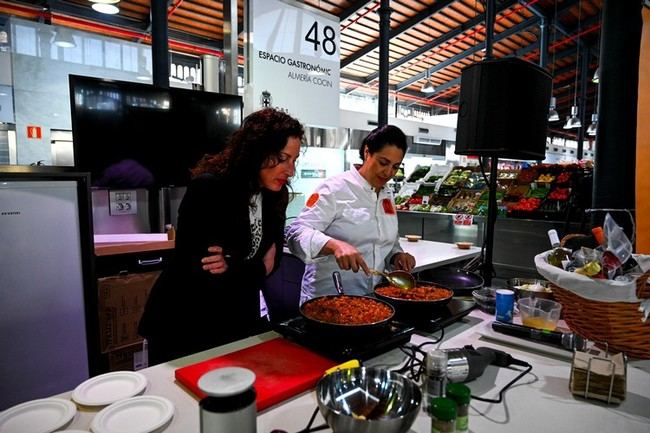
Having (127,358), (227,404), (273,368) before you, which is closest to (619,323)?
(273,368)

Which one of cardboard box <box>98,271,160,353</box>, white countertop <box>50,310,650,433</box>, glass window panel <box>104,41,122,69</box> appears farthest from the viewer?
glass window panel <box>104,41,122,69</box>

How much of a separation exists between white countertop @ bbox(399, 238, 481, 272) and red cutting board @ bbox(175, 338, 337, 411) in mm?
1473

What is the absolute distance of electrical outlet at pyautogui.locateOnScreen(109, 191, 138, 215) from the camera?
12.0 ft

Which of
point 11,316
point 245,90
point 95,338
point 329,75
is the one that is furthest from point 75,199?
point 329,75

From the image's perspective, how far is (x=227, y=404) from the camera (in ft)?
2.08

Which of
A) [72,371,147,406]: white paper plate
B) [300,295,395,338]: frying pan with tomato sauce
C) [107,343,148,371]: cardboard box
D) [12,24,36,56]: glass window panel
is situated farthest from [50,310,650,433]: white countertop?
[12,24,36,56]: glass window panel

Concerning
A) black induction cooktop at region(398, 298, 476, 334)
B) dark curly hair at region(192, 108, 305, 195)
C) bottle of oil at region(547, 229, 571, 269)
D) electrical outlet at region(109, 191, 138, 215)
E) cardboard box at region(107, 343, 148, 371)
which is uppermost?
dark curly hair at region(192, 108, 305, 195)

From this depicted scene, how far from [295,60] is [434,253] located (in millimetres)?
2269

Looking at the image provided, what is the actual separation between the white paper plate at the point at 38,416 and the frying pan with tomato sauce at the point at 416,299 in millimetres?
1008

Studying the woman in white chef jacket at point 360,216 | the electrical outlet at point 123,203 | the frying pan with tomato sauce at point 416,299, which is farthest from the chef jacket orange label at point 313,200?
the electrical outlet at point 123,203

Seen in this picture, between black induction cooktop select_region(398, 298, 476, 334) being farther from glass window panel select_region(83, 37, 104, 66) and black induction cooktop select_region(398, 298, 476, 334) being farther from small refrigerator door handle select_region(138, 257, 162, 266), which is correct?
glass window panel select_region(83, 37, 104, 66)

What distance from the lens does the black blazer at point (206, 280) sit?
4.90ft

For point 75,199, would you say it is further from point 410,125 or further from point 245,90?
point 410,125

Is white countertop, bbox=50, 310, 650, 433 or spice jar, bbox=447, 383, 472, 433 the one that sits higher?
spice jar, bbox=447, 383, 472, 433
